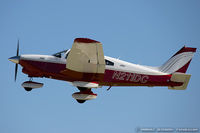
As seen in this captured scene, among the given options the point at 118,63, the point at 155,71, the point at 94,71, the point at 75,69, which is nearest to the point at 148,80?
the point at 155,71

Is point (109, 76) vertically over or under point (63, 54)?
under

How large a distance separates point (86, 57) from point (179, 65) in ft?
17.4

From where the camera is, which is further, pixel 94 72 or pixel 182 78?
pixel 182 78

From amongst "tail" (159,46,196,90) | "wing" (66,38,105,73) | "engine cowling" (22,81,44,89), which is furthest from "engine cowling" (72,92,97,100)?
"tail" (159,46,196,90)

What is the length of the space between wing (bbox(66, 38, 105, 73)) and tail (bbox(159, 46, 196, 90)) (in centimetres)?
388

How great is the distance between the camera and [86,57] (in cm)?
1222

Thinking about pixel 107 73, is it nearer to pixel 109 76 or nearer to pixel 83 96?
pixel 109 76

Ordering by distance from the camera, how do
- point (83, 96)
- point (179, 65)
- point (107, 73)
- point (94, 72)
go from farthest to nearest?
point (179, 65) → point (83, 96) → point (107, 73) → point (94, 72)

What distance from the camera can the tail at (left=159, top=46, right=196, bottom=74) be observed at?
1423 centimetres

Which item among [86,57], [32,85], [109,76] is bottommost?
[32,85]

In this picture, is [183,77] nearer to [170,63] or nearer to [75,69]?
[170,63]

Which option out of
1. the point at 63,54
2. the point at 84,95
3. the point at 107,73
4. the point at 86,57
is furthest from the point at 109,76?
the point at 63,54

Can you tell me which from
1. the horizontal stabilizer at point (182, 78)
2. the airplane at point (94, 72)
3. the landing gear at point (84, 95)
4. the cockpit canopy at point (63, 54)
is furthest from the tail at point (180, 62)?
the cockpit canopy at point (63, 54)

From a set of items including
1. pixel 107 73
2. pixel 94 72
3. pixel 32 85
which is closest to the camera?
pixel 94 72
